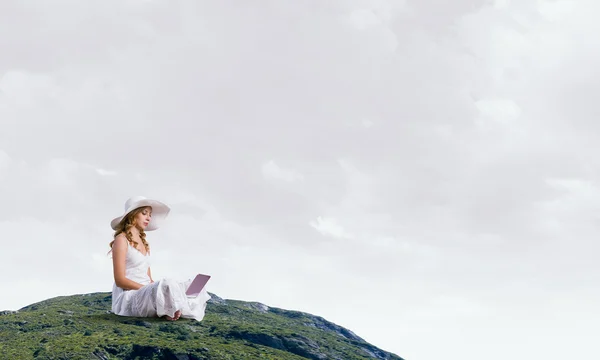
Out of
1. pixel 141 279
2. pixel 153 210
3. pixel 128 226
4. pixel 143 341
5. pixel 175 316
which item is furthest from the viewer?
pixel 143 341

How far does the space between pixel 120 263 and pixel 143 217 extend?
1.00 m

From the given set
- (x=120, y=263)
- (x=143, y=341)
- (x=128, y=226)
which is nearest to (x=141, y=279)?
(x=120, y=263)

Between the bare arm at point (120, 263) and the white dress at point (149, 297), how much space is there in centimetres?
15

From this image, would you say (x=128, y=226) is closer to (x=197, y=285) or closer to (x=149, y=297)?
(x=149, y=297)

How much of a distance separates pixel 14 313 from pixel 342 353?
301 ft

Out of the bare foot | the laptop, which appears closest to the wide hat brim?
the laptop

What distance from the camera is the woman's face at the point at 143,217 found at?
12.9m

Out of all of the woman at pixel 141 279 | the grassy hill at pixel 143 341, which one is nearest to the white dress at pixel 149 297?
the woman at pixel 141 279

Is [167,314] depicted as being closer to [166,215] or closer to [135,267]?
[135,267]

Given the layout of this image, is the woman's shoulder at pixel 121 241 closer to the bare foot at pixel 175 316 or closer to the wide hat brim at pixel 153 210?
the wide hat brim at pixel 153 210

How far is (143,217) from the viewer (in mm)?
12961

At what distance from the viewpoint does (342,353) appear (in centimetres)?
19288

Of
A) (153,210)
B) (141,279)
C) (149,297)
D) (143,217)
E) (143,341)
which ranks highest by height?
(143,341)

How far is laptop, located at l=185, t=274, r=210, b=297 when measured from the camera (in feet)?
41.9
